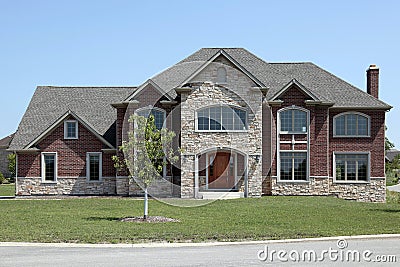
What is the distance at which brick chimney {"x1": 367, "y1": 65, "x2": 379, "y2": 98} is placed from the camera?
38.8m

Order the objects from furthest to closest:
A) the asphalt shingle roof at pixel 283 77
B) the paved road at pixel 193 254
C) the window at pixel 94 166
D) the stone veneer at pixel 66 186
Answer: the window at pixel 94 166 < the stone veneer at pixel 66 186 < the asphalt shingle roof at pixel 283 77 < the paved road at pixel 193 254

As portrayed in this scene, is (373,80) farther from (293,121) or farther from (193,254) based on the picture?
(193,254)

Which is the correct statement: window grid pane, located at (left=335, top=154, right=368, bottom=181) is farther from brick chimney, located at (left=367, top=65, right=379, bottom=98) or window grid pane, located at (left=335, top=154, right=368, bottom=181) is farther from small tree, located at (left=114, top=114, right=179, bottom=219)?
small tree, located at (left=114, top=114, right=179, bottom=219)

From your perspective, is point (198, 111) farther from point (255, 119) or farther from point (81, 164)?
point (81, 164)

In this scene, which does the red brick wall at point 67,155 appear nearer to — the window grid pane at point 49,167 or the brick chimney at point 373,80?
the window grid pane at point 49,167

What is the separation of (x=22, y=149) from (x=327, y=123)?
17.8 m

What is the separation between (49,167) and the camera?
37438 mm

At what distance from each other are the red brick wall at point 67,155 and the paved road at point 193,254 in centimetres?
2225

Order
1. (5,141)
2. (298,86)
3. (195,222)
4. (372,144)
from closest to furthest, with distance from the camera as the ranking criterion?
(195,222) → (298,86) → (372,144) → (5,141)

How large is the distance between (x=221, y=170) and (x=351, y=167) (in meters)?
7.87

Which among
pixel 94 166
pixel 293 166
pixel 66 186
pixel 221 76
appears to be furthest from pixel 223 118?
pixel 66 186

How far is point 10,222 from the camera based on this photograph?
68.0 feet

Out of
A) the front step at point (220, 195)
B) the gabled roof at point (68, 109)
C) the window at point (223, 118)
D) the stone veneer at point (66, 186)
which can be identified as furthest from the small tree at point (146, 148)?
the gabled roof at point (68, 109)

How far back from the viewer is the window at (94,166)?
123ft
